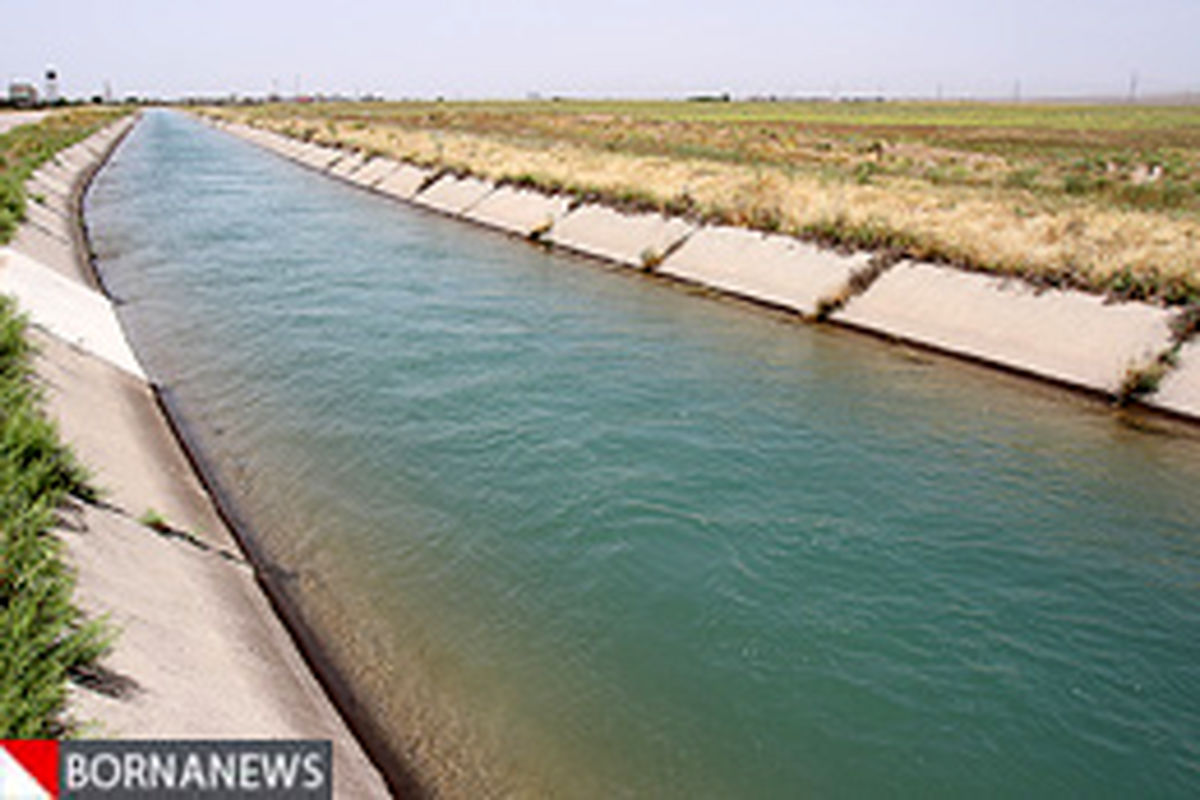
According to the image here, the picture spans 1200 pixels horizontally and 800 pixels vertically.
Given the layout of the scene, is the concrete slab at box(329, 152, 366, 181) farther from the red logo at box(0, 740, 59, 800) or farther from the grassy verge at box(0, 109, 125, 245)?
the red logo at box(0, 740, 59, 800)

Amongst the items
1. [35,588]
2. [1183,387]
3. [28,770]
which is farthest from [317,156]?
[28,770]

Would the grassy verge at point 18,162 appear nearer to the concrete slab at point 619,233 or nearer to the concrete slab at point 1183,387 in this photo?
the concrete slab at point 619,233

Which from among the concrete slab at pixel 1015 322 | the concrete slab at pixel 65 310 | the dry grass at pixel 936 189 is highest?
the dry grass at pixel 936 189

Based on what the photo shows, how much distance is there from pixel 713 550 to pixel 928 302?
1062cm

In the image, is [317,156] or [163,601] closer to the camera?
[163,601]

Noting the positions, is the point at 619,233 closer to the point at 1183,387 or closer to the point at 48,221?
the point at 1183,387

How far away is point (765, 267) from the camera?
20.8 m

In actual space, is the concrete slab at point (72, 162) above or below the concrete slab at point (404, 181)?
above

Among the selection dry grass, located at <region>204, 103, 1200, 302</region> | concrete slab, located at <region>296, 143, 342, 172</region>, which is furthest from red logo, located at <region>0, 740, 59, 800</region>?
concrete slab, located at <region>296, 143, 342, 172</region>

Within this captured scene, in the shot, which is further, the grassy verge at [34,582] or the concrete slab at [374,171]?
the concrete slab at [374,171]

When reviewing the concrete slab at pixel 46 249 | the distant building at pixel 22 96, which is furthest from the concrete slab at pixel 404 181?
the distant building at pixel 22 96

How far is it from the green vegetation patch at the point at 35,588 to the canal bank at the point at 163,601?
6.4 inches

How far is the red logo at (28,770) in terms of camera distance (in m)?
3.55

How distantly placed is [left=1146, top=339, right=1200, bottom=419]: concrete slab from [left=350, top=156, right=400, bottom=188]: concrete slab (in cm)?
3897
